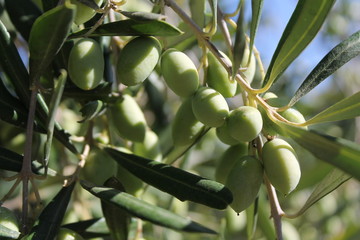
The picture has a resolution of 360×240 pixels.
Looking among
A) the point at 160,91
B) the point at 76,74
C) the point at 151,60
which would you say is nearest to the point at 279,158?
the point at 151,60

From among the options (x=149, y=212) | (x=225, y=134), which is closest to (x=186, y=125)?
(x=225, y=134)

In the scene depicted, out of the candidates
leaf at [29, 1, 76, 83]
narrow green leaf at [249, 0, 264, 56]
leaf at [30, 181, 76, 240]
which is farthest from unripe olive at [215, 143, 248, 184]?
leaf at [29, 1, 76, 83]

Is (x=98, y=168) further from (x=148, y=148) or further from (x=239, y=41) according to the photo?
(x=239, y=41)

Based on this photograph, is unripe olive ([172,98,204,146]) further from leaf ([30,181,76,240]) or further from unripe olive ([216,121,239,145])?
leaf ([30,181,76,240])

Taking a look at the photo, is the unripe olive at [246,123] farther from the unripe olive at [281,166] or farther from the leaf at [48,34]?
the leaf at [48,34]

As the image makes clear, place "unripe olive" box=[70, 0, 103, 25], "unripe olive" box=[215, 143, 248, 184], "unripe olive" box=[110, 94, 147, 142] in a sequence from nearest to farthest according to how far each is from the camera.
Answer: "unripe olive" box=[70, 0, 103, 25], "unripe olive" box=[215, 143, 248, 184], "unripe olive" box=[110, 94, 147, 142]

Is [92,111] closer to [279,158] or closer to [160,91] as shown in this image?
[279,158]

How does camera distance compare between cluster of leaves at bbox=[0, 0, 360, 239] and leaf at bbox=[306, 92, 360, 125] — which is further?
leaf at bbox=[306, 92, 360, 125]

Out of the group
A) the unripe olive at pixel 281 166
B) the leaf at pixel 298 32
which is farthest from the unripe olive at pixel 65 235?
the leaf at pixel 298 32
